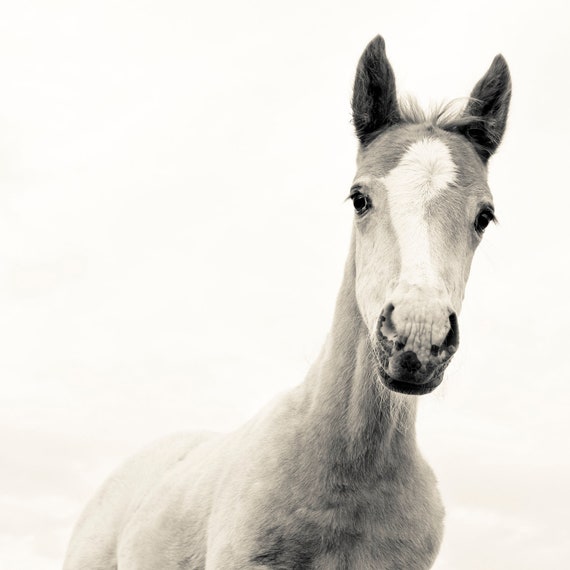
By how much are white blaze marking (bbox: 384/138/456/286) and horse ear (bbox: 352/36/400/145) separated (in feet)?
1.86

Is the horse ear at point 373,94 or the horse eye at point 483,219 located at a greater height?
the horse ear at point 373,94

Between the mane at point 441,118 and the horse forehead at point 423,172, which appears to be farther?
the mane at point 441,118

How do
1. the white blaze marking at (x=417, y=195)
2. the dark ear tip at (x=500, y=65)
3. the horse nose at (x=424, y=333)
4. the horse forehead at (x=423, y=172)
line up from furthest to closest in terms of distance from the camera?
the dark ear tip at (x=500, y=65) → the horse forehead at (x=423, y=172) → the white blaze marking at (x=417, y=195) → the horse nose at (x=424, y=333)

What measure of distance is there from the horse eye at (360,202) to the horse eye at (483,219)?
0.77 m

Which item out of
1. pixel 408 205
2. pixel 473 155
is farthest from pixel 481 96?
pixel 408 205

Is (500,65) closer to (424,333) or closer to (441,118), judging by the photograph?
(441,118)

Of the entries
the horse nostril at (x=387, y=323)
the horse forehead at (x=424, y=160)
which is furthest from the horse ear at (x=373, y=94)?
the horse nostril at (x=387, y=323)

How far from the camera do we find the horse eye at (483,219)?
5.53 metres

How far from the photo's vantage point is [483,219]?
18.3ft

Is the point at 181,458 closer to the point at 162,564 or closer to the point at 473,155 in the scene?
the point at 162,564

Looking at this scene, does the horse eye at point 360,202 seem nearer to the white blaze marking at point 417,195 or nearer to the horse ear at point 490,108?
the white blaze marking at point 417,195

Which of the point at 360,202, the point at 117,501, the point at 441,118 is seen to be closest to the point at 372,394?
the point at 360,202

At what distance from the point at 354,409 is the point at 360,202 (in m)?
1.47

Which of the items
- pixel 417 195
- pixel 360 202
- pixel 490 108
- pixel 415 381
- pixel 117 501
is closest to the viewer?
pixel 415 381
